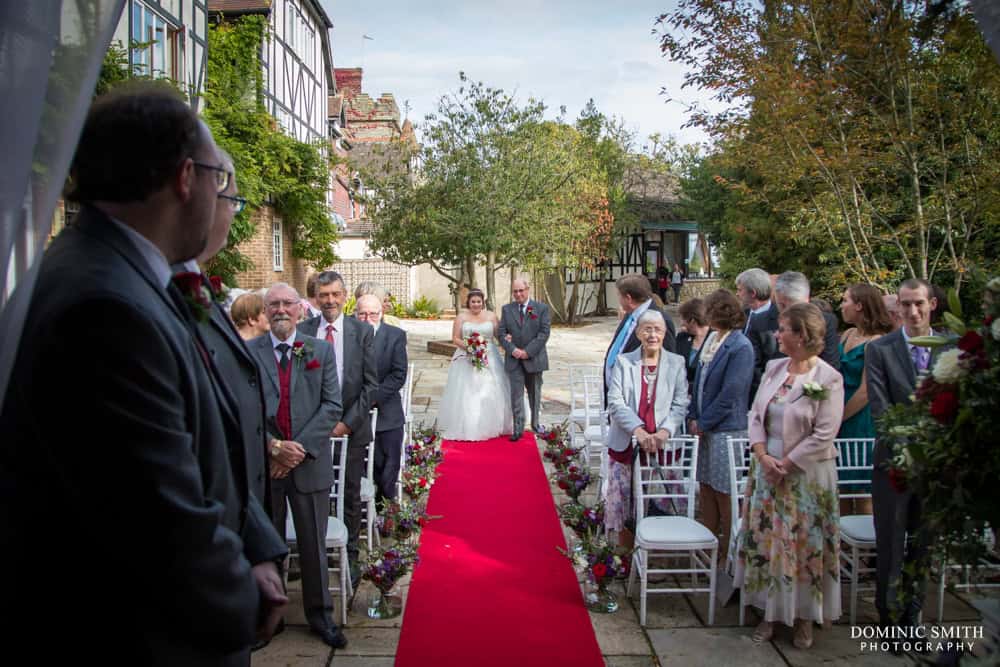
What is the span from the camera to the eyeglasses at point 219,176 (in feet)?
5.33

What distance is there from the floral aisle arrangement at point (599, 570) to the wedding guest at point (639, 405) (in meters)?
0.65

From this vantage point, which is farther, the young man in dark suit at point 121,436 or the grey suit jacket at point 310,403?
the grey suit jacket at point 310,403

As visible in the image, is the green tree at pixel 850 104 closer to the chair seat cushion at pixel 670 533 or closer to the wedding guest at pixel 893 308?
the wedding guest at pixel 893 308

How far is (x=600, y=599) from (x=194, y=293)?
366cm

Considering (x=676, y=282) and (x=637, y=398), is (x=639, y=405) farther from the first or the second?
(x=676, y=282)

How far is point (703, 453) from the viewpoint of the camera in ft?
17.1

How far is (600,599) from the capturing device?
4.71 m

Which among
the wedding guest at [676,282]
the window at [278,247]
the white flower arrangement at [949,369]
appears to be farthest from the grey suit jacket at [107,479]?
the wedding guest at [676,282]

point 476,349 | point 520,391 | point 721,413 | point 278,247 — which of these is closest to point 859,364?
point 721,413

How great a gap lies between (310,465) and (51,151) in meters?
2.92

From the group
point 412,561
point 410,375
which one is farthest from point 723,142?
point 412,561

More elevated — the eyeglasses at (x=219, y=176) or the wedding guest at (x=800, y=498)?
the eyeglasses at (x=219, y=176)

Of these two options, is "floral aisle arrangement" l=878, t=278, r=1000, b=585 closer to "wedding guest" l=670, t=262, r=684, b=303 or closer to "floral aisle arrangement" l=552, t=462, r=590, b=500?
"floral aisle arrangement" l=552, t=462, r=590, b=500

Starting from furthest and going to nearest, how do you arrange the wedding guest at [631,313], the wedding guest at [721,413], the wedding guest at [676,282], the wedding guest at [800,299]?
the wedding guest at [676,282], the wedding guest at [631,313], the wedding guest at [800,299], the wedding guest at [721,413]
